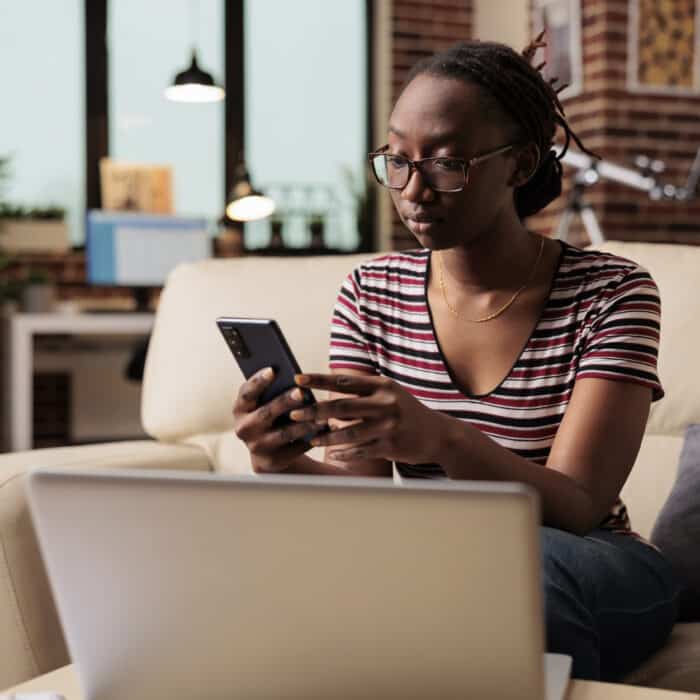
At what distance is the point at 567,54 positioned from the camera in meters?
4.65

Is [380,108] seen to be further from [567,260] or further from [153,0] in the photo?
[567,260]

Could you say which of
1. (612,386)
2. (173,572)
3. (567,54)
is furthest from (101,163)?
(173,572)

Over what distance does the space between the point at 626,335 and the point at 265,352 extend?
48 centimetres

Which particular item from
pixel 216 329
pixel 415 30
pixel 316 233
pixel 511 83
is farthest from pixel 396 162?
pixel 415 30

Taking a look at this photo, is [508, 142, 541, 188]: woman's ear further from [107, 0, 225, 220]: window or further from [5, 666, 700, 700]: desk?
[107, 0, 225, 220]: window

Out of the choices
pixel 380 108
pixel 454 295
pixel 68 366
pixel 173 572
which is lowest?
pixel 68 366

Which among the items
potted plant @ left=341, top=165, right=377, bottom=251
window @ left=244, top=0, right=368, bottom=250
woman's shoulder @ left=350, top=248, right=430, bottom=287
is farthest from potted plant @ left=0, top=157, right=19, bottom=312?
woman's shoulder @ left=350, top=248, right=430, bottom=287

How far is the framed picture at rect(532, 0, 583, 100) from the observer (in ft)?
15.1

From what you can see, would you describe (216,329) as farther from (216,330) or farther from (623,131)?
(623,131)

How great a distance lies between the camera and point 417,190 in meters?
1.21

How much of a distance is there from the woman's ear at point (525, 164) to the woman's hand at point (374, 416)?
439 millimetres

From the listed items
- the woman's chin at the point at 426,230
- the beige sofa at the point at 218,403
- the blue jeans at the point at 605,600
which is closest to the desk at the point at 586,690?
the blue jeans at the point at 605,600

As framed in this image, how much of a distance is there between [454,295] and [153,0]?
4.22m

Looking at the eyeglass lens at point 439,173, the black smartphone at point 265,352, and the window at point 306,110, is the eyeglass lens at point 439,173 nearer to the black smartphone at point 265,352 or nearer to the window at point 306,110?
the black smartphone at point 265,352
